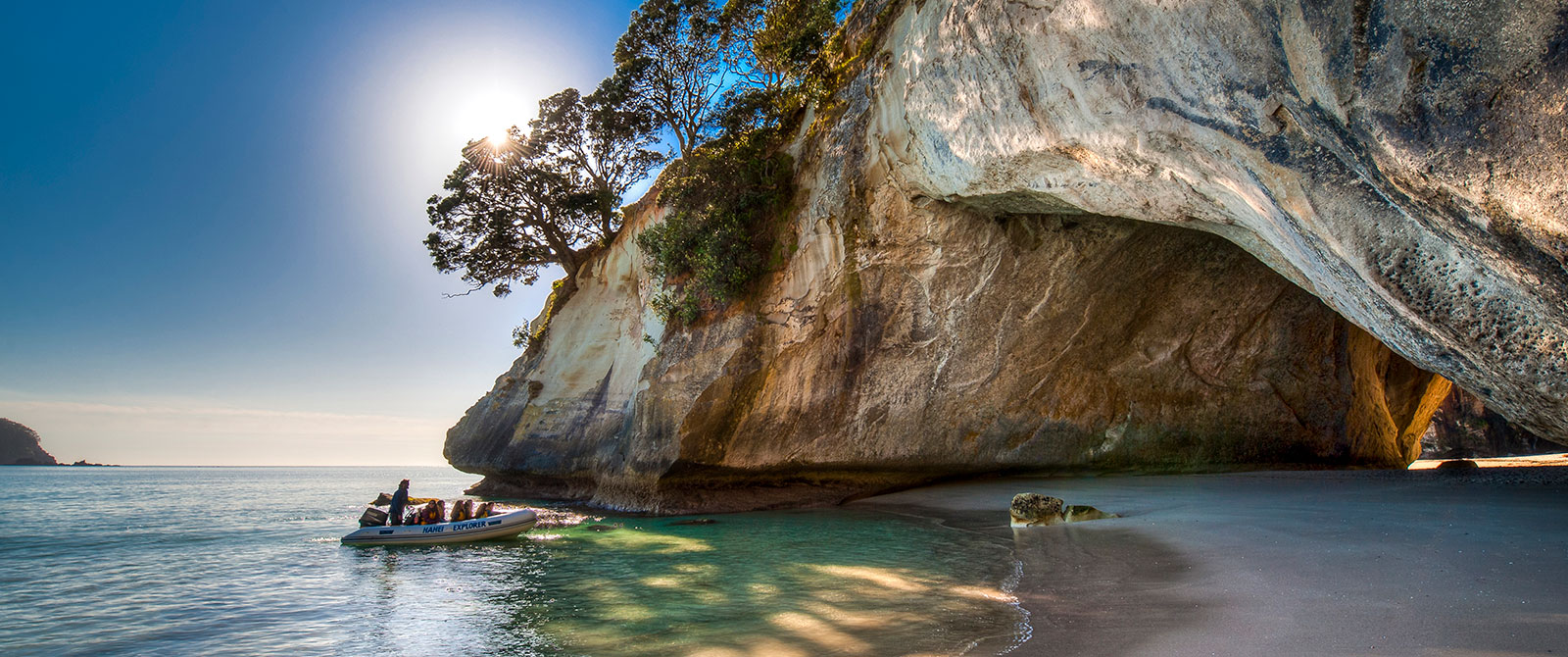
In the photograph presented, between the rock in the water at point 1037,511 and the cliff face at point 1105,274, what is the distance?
407cm

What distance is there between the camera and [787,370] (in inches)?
640

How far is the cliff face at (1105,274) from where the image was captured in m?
4.73

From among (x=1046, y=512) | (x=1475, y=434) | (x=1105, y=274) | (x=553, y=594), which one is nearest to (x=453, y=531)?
(x=553, y=594)

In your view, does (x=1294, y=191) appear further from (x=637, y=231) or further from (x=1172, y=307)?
(x=637, y=231)

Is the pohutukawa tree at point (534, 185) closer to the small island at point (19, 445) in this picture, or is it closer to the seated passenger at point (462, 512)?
the seated passenger at point (462, 512)

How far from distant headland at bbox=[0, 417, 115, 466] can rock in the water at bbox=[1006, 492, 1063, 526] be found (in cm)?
18004

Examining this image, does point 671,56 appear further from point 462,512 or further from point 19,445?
point 19,445

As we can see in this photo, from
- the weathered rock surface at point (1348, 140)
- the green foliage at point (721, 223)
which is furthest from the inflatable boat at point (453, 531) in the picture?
the weathered rock surface at point (1348, 140)

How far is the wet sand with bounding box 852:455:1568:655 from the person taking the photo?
4.58 meters

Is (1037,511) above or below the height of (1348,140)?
below

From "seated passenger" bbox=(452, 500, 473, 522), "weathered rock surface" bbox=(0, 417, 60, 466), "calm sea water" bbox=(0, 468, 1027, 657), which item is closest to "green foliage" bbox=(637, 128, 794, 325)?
"calm sea water" bbox=(0, 468, 1027, 657)

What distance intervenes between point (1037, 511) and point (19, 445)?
186m

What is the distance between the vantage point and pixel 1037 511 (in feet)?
38.1

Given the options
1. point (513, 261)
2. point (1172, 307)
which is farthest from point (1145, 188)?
point (513, 261)
